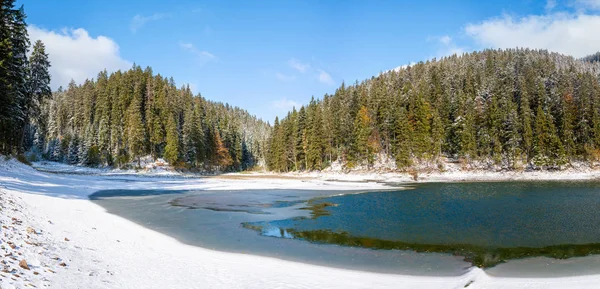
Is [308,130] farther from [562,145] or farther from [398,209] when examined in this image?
[398,209]

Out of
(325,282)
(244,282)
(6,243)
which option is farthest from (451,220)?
(6,243)

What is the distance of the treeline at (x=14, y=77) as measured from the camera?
34.8m

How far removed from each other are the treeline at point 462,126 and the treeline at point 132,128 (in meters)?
23.3

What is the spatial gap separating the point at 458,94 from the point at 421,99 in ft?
39.4

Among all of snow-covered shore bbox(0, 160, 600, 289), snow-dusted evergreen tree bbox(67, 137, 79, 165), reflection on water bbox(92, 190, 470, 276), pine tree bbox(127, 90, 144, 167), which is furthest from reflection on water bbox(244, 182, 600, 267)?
snow-dusted evergreen tree bbox(67, 137, 79, 165)

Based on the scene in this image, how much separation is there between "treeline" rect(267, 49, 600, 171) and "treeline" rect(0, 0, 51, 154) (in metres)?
57.1

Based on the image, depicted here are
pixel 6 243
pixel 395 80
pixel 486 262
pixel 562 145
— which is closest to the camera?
pixel 6 243

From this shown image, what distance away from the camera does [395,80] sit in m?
109

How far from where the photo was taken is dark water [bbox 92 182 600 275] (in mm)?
13344

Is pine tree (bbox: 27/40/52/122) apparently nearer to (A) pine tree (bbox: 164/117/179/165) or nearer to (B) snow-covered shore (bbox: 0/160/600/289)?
(A) pine tree (bbox: 164/117/179/165)

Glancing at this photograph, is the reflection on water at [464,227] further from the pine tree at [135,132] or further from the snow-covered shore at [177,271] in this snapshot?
the pine tree at [135,132]

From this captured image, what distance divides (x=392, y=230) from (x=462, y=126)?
6776 centimetres

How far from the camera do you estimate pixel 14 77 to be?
38969mm

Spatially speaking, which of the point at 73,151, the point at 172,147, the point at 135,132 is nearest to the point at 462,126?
the point at 172,147
